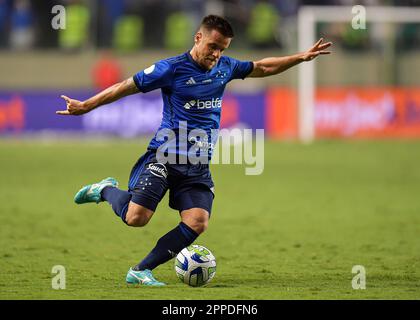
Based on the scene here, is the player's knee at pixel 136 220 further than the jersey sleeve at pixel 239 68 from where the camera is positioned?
No

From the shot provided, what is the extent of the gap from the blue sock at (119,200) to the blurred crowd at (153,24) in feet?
61.5

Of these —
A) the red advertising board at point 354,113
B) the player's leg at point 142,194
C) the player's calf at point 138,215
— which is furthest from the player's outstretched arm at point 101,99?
the red advertising board at point 354,113

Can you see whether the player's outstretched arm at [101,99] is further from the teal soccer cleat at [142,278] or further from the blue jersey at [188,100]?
the teal soccer cleat at [142,278]

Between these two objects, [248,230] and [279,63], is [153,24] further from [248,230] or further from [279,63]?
[279,63]

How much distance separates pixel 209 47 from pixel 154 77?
521 mm

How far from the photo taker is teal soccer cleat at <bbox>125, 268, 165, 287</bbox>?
773 centimetres

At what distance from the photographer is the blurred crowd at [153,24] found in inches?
1061

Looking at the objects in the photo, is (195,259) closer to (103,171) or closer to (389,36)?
(103,171)

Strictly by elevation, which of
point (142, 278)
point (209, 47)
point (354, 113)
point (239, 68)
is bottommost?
point (142, 278)

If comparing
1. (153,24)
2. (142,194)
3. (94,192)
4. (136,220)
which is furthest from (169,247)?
(153,24)

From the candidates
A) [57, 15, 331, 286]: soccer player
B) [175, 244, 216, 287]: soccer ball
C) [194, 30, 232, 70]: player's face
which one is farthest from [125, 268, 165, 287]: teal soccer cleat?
[194, 30, 232, 70]: player's face

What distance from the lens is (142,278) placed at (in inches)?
305

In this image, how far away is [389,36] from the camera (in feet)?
88.5
